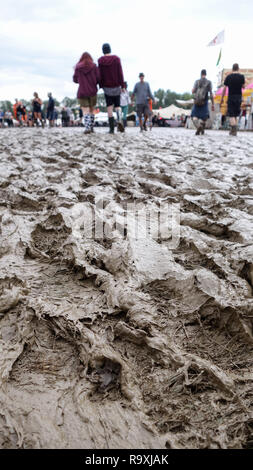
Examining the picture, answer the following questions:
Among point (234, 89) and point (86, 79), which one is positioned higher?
point (86, 79)

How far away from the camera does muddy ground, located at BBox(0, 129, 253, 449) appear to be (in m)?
0.89

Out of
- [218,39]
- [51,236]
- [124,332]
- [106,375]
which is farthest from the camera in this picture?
[218,39]

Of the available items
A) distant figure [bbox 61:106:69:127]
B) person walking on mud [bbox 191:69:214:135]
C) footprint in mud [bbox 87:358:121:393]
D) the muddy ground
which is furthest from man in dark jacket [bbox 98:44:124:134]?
distant figure [bbox 61:106:69:127]

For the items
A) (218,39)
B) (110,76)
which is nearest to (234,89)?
(110,76)

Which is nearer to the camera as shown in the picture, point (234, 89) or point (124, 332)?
point (124, 332)

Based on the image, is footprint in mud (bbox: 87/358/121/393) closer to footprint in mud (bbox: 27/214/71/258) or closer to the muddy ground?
the muddy ground

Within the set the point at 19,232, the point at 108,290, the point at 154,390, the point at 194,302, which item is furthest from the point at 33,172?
the point at 154,390

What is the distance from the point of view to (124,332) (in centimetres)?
121

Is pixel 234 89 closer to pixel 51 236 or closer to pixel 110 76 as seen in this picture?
pixel 110 76

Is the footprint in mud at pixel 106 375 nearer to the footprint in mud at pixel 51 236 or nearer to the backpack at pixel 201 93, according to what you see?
the footprint in mud at pixel 51 236

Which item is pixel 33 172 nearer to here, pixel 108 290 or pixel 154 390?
pixel 108 290

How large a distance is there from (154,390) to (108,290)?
525 mm

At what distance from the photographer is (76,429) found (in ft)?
2.90

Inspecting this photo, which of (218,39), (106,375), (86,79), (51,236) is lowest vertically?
(106,375)
